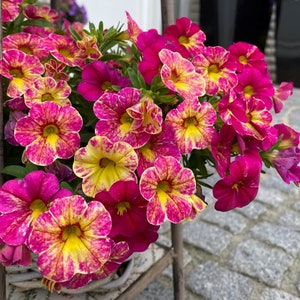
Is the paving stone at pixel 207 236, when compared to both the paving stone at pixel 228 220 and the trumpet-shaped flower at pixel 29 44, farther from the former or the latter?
the trumpet-shaped flower at pixel 29 44

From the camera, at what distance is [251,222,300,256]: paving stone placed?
5.92ft

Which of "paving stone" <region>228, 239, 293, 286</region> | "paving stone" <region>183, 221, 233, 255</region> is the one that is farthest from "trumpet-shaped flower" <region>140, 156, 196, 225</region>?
"paving stone" <region>183, 221, 233, 255</region>

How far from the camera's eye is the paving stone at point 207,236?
1814 millimetres

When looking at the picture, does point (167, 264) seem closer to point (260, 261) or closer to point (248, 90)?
point (260, 261)

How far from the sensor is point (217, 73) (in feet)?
3.10

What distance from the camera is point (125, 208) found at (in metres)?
0.77

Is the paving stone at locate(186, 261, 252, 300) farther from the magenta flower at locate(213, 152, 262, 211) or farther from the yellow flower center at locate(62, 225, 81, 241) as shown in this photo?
the yellow flower center at locate(62, 225, 81, 241)

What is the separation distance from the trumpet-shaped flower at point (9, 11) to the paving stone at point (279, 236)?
129 cm

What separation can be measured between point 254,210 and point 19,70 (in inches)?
57.2

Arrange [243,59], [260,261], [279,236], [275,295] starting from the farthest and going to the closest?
1. [279,236]
2. [260,261]
3. [275,295]
4. [243,59]

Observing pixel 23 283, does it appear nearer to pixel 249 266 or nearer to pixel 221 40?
pixel 249 266

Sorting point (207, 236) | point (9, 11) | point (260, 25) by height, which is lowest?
point (260, 25)

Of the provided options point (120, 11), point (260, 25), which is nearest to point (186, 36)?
point (120, 11)

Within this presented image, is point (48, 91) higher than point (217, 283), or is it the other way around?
point (48, 91)
